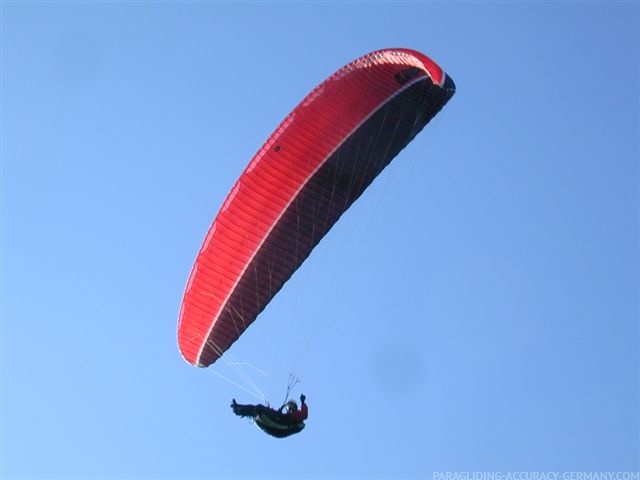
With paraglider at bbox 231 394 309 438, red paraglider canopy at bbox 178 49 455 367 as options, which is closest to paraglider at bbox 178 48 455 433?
red paraglider canopy at bbox 178 49 455 367

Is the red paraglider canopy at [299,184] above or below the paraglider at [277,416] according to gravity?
above

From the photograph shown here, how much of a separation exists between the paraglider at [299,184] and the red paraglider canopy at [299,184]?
0.06 feet

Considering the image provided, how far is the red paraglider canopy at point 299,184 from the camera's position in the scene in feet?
70.8

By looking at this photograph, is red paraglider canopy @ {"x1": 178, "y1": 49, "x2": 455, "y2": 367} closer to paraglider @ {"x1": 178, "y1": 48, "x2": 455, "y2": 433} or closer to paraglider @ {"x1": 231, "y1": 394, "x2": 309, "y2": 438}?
paraglider @ {"x1": 178, "y1": 48, "x2": 455, "y2": 433}

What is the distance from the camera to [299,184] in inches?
862

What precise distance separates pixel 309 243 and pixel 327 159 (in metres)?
1.61

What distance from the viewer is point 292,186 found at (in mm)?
21875

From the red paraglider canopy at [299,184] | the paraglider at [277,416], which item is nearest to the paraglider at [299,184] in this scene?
the red paraglider canopy at [299,184]

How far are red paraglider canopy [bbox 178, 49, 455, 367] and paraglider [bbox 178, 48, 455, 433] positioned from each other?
18 mm

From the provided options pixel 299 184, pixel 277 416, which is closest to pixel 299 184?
pixel 299 184

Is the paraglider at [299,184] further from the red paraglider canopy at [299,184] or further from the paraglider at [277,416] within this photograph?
the paraglider at [277,416]

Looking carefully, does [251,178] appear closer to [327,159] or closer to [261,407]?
[327,159]

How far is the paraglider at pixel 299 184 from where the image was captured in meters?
21.6

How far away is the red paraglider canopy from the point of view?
21594mm
